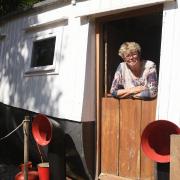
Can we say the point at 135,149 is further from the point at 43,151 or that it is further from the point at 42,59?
the point at 42,59

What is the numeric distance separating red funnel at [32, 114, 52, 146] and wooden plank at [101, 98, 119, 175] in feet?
2.93

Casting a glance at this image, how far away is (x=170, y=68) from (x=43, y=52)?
2859 millimetres

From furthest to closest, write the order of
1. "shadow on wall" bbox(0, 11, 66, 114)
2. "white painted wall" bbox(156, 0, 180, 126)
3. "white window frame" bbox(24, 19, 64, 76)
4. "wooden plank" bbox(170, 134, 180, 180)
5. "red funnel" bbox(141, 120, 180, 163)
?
1. "shadow on wall" bbox(0, 11, 66, 114)
2. "white window frame" bbox(24, 19, 64, 76)
3. "white painted wall" bbox(156, 0, 180, 126)
4. "red funnel" bbox(141, 120, 180, 163)
5. "wooden plank" bbox(170, 134, 180, 180)

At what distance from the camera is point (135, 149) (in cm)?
629

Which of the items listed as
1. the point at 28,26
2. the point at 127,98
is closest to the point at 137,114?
the point at 127,98

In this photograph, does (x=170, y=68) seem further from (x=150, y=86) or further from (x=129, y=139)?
(x=129, y=139)

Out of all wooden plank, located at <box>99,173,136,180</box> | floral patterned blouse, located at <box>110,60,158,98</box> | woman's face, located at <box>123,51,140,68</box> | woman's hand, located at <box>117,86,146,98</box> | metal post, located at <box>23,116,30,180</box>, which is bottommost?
wooden plank, located at <box>99,173,136,180</box>

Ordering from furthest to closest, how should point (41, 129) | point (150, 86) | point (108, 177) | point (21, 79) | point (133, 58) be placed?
point (21, 79) → point (41, 129) → point (108, 177) → point (133, 58) → point (150, 86)

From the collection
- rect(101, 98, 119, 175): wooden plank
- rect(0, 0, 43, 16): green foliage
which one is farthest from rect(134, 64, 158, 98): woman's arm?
rect(0, 0, 43, 16): green foliage

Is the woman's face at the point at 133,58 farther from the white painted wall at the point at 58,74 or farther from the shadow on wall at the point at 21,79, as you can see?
the shadow on wall at the point at 21,79

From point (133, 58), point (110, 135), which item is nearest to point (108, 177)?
point (110, 135)

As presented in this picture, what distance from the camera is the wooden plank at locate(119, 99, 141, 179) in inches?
246

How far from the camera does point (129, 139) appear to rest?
635 centimetres

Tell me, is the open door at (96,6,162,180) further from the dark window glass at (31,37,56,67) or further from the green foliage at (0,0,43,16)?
the green foliage at (0,0,43,16)
